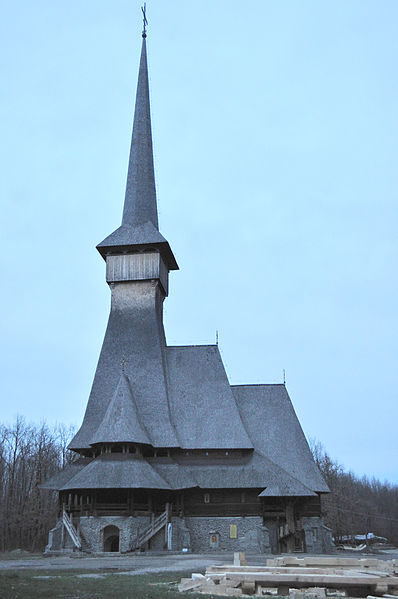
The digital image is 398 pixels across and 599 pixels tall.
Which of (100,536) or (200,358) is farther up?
(200,358)

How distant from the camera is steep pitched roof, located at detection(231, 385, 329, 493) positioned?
3677cm

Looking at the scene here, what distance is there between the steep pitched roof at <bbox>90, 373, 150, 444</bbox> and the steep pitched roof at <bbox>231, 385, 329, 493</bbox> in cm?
749

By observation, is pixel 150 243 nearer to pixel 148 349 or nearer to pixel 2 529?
pixel 148 349

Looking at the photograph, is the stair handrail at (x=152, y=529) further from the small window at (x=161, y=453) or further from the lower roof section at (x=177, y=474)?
the small window at (x=161, y=453)

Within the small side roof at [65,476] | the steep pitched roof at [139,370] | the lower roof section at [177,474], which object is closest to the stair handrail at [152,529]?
the lower roof section at [177,474]

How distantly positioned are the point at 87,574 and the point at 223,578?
6734 millimetres

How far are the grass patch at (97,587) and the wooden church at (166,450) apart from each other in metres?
15.1

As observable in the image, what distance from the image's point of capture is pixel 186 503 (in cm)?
3481

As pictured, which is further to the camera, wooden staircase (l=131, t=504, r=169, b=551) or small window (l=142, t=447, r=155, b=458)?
small window (l=142, t=447, r=155, b=458)

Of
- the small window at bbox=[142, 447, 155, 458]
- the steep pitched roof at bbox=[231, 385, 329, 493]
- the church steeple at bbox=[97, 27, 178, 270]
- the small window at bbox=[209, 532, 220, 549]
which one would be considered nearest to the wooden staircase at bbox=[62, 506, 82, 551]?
the small window at bbox=[142, 447, 155, 458]

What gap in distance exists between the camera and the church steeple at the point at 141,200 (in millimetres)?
41562

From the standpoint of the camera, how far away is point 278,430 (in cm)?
3866

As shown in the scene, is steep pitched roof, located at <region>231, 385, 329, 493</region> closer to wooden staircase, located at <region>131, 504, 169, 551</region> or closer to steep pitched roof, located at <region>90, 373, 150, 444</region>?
wooden staircase, located at <region>131, 504, 169, 551</region>

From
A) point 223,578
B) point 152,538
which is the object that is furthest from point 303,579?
point 152,538
